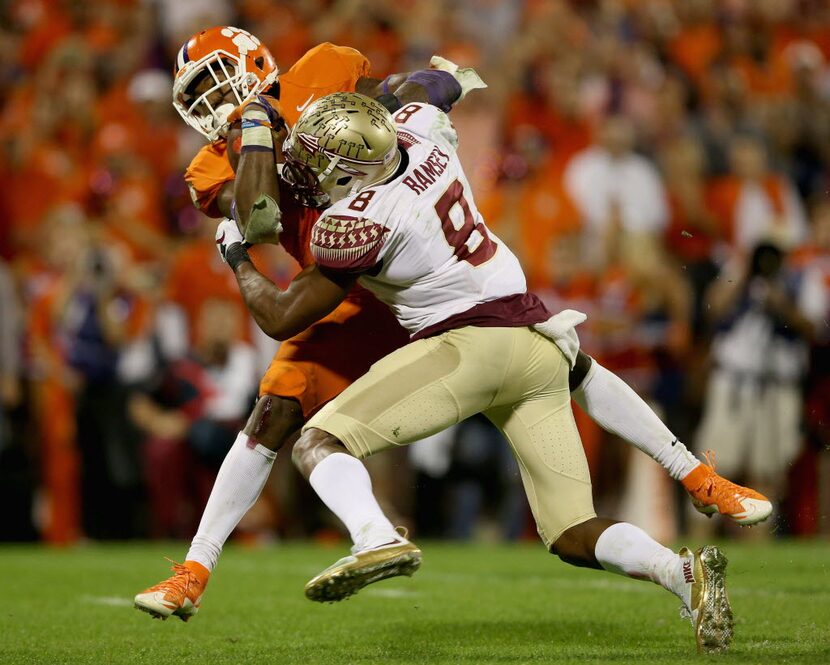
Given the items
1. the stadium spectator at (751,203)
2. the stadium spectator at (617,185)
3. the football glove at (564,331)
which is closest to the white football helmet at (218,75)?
the football glove at (564,331)

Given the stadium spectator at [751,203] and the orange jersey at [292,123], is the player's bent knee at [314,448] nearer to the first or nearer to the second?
the orange jersey at [292,123]

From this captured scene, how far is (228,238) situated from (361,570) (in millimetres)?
1320

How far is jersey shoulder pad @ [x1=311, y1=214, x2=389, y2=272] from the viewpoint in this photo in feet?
13.4

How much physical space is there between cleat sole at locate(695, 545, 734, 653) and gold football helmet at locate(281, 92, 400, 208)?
1.50 metres

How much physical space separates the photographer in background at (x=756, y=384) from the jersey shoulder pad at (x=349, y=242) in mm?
5173

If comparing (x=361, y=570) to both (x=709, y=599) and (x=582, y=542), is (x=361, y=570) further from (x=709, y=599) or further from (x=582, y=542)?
(x=709, y=599)

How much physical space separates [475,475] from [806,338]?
90.0 inches

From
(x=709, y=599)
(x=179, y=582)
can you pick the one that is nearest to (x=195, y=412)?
(x=179, y=582)

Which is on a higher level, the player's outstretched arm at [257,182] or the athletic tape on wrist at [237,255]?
the player's outstretched arm at [257,182]

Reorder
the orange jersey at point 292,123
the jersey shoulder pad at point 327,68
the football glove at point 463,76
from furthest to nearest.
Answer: the jersey shoulder pad at point 327,68 < the football glove at point 463,76 < the orange jersey at point 292,123

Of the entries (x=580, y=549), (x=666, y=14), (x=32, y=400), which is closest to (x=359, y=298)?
(x=580, y=549)

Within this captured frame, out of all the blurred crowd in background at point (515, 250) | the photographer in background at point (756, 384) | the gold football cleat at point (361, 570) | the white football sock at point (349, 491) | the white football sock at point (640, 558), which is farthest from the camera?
the blurred crowd in background at point (515, 250)

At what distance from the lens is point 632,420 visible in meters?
4.68

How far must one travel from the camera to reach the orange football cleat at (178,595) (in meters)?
4.46
